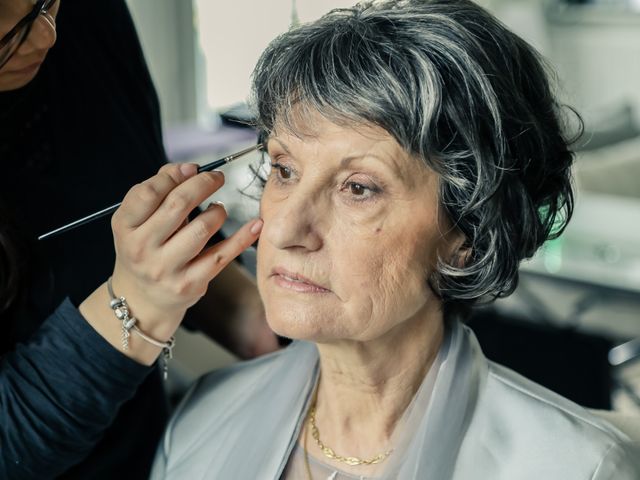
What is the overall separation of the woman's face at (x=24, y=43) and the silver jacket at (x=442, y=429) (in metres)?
0.61

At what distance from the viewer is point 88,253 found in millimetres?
1312

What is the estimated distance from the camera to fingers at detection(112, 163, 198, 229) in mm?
1073

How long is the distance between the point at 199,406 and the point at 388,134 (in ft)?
2.12

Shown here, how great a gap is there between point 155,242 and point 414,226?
350mm

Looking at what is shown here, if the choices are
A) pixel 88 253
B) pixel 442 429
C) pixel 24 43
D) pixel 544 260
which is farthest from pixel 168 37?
pixel 442 429

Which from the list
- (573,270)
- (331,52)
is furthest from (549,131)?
(573,270)

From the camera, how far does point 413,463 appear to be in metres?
1.18

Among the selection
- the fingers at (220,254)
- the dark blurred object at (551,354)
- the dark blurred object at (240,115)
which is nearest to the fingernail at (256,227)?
the fingers at (220,254)

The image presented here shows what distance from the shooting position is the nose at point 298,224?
1.13 m

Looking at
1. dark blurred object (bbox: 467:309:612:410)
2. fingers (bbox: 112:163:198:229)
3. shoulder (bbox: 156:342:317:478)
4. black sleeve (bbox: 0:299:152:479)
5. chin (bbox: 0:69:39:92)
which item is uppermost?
chin (bbox: 0:69:39:92)

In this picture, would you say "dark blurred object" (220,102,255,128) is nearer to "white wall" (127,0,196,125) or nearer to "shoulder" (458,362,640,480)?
"shoulder" (458,362,640,480)

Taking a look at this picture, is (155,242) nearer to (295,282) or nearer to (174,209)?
(174,209)

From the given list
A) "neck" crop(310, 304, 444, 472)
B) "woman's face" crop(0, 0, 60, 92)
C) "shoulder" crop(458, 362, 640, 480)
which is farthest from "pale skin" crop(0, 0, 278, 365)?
"shoulder" crop(458, 362, 640, 480)

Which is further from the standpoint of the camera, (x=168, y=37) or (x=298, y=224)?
(x=168, y=37)
